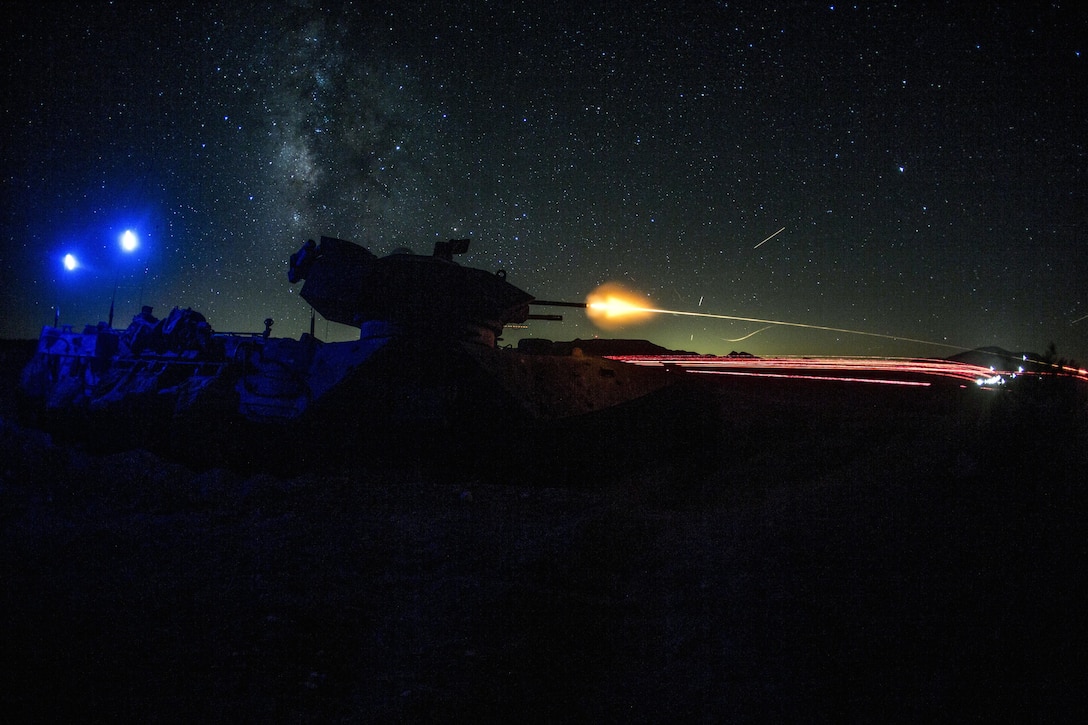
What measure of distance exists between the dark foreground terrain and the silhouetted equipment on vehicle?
0.92 metres

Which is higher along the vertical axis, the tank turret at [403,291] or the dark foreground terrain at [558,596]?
the tank turret at [403,291]

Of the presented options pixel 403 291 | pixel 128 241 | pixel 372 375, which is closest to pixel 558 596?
pixel 372 375

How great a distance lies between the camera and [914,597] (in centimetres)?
312

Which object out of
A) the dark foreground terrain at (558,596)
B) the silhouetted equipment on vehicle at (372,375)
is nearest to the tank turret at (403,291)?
the silhouetted equipment on vehicle at (372,375)

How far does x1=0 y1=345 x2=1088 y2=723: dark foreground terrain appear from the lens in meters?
2.58

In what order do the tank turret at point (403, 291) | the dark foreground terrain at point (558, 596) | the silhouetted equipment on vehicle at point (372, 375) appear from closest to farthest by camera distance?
the dark foreground terrain at point (558, 596), the silhouetted equipment on vehicle at point (372, 375), the tank turret at point (403, 291)

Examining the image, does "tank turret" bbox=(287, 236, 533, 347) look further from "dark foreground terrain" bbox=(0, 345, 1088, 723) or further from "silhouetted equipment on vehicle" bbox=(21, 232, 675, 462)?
"dark foreground terrain" bbox=(0, 345, 1088, 723)

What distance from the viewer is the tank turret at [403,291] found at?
309 inches

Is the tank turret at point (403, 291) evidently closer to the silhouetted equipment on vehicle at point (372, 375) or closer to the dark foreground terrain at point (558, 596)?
the silhouetted equipment on vehicle at point (372, 375)

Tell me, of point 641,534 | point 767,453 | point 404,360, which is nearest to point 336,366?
point 404,360

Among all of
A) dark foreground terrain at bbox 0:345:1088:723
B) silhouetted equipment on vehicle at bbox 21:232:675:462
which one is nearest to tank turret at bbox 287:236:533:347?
silhouetted equipment on vehicle at bbox 21:232:675:462

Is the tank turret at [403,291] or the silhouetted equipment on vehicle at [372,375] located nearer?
the silhouetted equipment on vehicle at [372,375]

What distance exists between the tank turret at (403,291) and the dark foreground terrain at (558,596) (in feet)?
6.92

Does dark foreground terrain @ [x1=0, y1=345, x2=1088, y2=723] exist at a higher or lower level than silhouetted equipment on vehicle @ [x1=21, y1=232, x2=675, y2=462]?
lower
